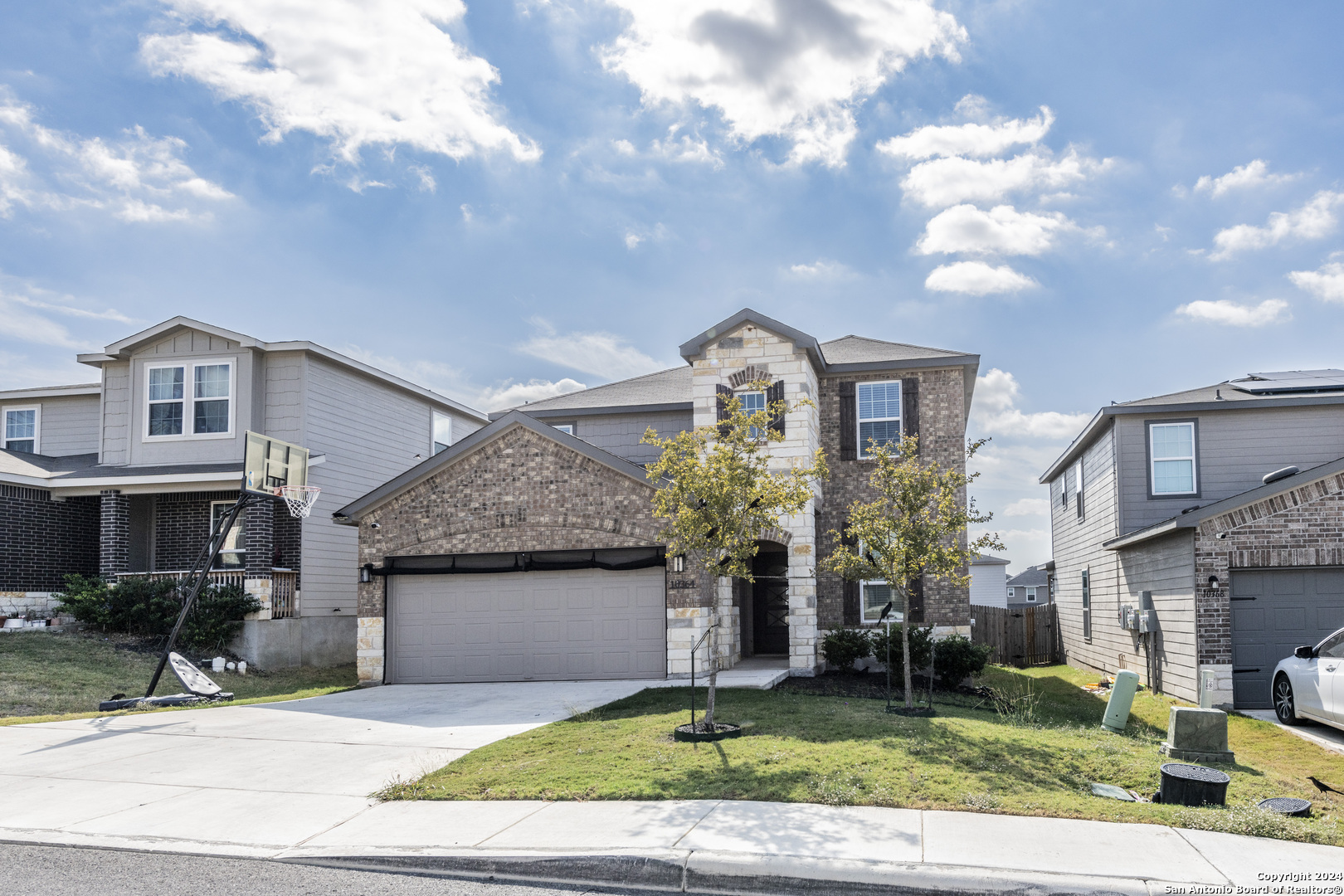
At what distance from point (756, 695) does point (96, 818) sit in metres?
8.45

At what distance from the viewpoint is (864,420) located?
20.4 meters

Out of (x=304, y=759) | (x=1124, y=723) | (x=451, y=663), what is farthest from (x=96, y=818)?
(x=1124, y=723)

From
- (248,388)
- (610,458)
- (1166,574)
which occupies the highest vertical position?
(248,388)

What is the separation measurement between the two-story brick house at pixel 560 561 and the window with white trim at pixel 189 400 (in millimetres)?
5881

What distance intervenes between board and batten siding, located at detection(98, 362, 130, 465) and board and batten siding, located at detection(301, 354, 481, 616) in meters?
4.59

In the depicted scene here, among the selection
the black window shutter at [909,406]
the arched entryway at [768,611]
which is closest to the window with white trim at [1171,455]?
the black window shutter at [909,406]

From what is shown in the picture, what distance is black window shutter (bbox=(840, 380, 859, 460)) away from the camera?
20297 mm

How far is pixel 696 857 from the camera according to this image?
638 centimetres

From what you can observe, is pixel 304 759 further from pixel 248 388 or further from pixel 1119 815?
pixel 248 388

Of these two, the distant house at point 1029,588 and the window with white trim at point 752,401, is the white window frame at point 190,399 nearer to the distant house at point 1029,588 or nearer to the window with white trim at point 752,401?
the window with white trim at point 752,401

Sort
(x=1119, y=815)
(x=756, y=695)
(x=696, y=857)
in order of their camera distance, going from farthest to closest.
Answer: (x=756, y=695) → (x=1119, y=815) → (x=696, y=857)

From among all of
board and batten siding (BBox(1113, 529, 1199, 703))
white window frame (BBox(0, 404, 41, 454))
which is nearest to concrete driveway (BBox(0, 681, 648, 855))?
board and batten siding (BBox(1113, 529, 1199, 703))

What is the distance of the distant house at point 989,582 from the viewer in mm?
48156

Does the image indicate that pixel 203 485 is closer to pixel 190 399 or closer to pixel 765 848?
pixel 190 399
